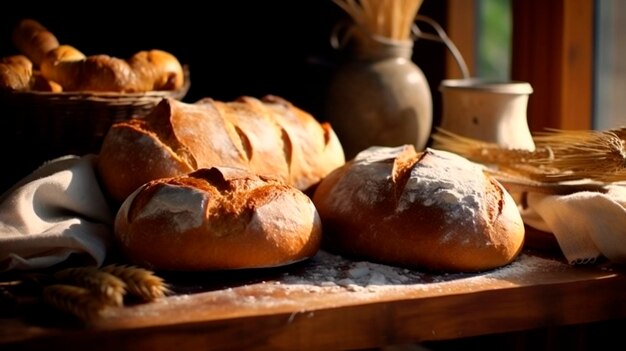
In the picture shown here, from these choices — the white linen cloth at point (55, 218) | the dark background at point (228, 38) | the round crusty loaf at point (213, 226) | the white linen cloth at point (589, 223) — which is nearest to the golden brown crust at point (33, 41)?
the white linen cloth at point (55, 218)

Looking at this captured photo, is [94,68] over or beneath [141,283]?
over

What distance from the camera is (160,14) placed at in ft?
8.08

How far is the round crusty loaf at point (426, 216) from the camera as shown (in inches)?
52.2

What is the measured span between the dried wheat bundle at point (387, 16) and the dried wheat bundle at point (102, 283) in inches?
45.1

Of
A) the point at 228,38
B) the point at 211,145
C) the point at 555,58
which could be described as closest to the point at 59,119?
the point at 211,145

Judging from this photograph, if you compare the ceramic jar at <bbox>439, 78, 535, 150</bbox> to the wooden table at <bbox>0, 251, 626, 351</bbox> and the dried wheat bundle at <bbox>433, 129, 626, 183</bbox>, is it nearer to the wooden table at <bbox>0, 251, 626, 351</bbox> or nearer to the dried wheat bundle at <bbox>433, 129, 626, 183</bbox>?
the dried wheat bundle at <bbox>433, 129, 626, 183</bbox>

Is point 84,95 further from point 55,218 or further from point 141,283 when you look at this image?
point 141,283

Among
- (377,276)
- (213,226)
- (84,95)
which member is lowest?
(377,276)

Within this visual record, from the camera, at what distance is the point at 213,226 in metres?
1.27

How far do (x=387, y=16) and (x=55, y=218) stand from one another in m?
1.02

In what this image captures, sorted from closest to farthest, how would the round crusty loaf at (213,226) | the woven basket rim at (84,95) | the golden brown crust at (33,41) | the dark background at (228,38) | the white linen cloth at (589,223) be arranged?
the round crusty loaf at (213,226) → the white linen cloth at (589,223) → the woven basket rim at (84,95) → the golden brown crust at (33,41) → the dark background at (228,38)

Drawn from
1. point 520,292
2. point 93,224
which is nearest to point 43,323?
point 93,224

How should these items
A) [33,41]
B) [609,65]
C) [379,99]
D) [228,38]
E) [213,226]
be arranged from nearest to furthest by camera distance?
[213,226], [33,41], [379,99], [609,65], [228,38]

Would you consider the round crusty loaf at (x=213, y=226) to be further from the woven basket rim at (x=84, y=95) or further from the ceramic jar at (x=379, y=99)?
the ceramic jar at (x=379, y=99)
